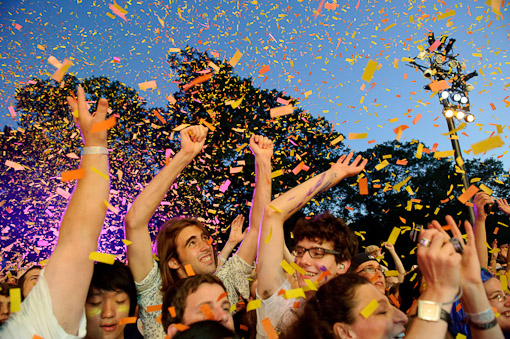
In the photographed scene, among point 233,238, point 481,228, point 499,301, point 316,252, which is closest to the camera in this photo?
point 316,252

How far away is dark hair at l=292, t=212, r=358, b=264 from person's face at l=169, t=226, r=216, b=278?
0.82 m

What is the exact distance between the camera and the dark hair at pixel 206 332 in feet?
6.24

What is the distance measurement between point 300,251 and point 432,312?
4.66 feet

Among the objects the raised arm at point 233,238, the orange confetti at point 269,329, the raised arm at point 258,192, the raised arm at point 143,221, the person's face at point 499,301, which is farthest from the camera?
the raised arm at point 233,238

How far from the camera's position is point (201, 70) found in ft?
63.6

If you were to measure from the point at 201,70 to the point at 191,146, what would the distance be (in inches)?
676

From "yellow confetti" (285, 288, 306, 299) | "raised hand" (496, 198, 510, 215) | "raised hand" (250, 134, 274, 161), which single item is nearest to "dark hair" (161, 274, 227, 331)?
"yellow confetti" (285, 288, 306, 299)

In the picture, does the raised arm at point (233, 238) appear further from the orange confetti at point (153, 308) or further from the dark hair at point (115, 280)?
the dark hair at point (115, 280)

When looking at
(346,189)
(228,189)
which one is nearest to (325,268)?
(228,189)

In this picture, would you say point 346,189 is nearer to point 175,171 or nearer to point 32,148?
point 32,148

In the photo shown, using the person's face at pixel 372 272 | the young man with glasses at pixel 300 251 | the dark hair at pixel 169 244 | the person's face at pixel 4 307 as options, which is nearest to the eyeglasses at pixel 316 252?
the young man with glasses at pixel 300 251

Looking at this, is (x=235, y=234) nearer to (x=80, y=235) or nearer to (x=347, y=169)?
(x=347, y=169)

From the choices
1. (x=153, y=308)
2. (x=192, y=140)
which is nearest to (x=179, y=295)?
(x=153, y=308)

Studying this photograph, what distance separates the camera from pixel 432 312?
1.77m
